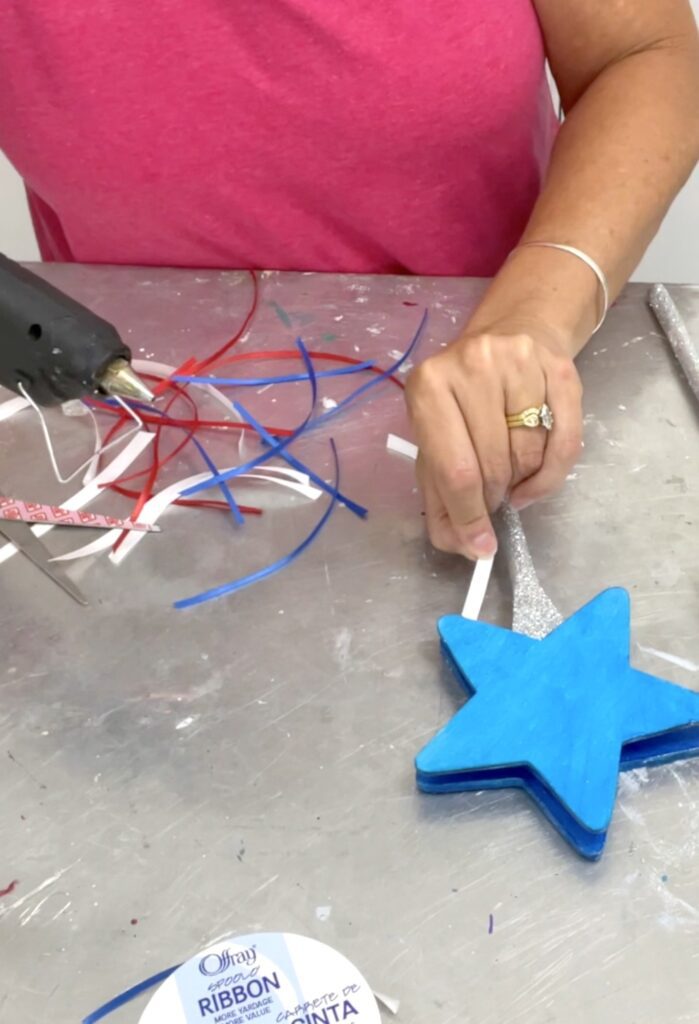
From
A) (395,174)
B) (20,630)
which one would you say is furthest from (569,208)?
(20,630)

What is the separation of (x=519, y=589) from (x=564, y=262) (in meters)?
0.19

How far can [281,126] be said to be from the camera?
61 cm

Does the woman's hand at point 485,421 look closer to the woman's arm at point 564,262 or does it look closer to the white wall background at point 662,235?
the woman's arm at point 564,262

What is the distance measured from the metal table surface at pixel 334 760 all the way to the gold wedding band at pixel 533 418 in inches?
2.7

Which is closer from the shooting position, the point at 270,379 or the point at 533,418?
the point at 533,418

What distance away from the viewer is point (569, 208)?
56cm

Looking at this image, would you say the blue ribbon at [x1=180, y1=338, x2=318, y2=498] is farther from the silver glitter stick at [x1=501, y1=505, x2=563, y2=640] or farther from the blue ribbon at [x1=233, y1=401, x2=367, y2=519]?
the silver glitter stick at [x1=501, y1=505, x2=563, y2=640]

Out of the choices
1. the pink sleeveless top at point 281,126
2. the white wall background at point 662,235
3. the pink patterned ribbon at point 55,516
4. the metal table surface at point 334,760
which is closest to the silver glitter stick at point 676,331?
the metal table surface at point 334,760

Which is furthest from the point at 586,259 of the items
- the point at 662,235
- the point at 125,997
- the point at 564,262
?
the point at 662,235

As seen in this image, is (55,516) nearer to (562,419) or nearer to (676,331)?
(562,419)

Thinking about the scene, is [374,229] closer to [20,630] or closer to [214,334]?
[214,334]

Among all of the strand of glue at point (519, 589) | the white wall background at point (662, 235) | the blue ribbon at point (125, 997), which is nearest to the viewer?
the blue ribbon at point (125, 997)

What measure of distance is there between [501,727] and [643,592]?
12 cm

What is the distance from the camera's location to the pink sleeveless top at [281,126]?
22.8 inches
